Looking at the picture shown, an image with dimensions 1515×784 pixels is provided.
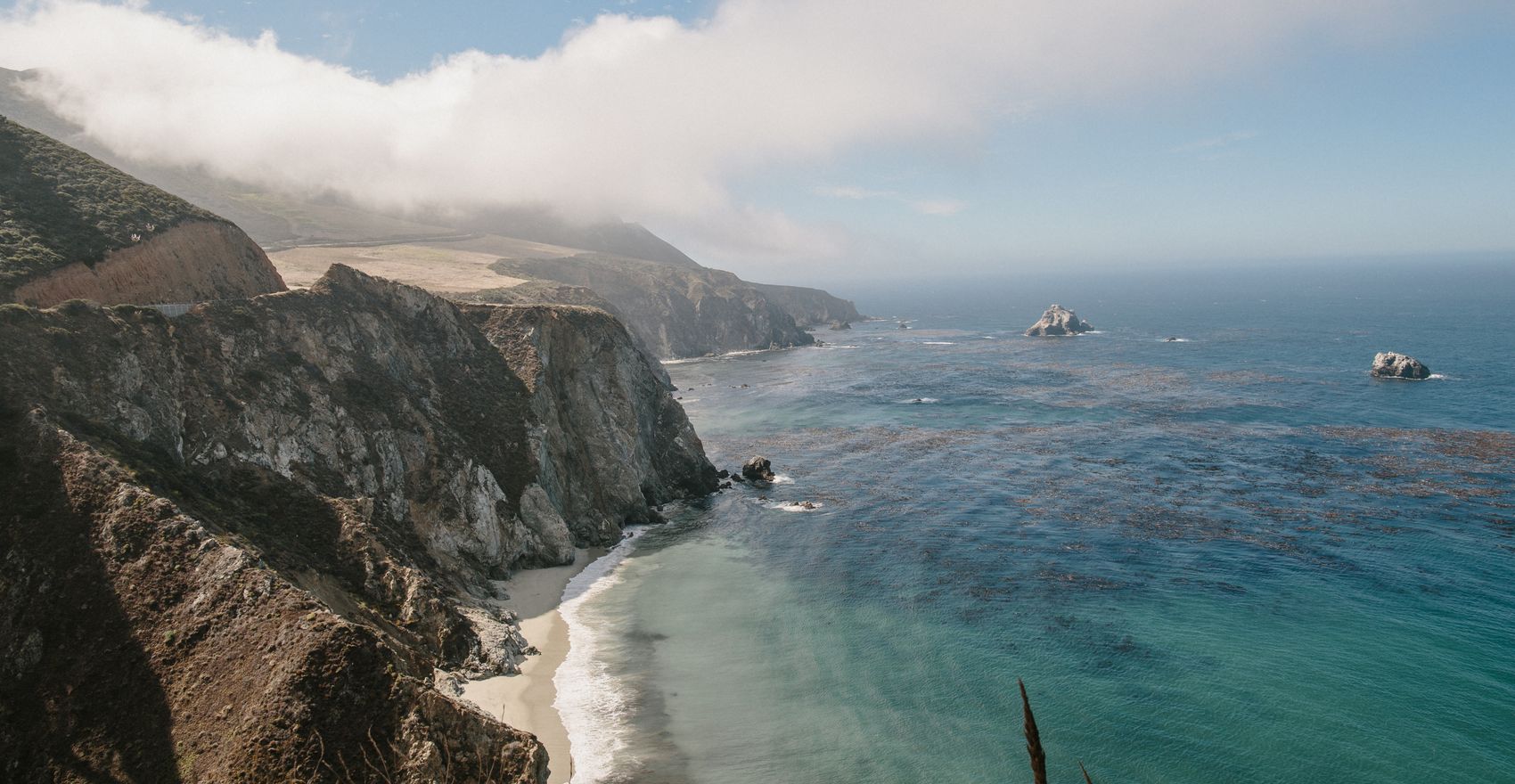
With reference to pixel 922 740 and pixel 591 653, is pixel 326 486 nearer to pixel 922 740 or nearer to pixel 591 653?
pixel 591 653

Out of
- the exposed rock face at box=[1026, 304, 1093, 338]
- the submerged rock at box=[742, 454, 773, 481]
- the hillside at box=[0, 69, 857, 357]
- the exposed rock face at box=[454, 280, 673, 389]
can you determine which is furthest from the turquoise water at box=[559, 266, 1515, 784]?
the hillside at box=[0, 69, 857, 357]

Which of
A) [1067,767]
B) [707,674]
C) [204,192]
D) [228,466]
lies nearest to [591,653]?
[707,674]

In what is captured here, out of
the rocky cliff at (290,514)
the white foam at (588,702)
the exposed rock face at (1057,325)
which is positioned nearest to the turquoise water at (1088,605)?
the white foam at (588,702)

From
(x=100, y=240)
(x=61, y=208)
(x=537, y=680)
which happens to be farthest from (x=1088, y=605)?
(x=61, y=208)

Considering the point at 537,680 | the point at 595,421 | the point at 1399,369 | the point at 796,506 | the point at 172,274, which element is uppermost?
the point at 172,274

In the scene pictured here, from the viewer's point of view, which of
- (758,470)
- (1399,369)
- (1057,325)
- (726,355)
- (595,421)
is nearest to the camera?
(595,421)

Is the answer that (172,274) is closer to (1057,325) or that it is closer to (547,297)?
(547,297)
